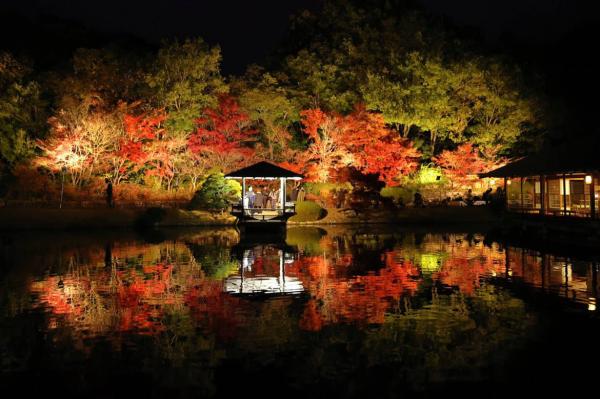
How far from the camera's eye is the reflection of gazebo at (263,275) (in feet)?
39.1

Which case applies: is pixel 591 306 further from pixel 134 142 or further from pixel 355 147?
pixel 134 142

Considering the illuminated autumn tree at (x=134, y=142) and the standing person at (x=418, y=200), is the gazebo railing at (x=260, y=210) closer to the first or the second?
the illuminated autumn tree at (x=134, y=142)

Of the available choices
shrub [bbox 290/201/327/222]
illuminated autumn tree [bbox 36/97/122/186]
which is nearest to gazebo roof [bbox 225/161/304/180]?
shrub [bbox 290/201/327/222]

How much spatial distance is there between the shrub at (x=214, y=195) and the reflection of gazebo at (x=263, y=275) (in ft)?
38.7

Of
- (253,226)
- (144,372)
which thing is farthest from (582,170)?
(144,372)

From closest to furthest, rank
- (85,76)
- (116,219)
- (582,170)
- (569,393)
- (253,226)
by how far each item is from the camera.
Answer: (569,393)
(582,170)
(253,226)
(116,219)
(85,76)

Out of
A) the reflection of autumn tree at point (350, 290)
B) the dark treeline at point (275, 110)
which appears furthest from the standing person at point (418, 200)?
the reflection of autumn tree at point (350, 290)

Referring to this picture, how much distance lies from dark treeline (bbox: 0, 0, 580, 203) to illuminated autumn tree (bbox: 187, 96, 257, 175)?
0.08 metres

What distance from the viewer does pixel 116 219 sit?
1146 inches

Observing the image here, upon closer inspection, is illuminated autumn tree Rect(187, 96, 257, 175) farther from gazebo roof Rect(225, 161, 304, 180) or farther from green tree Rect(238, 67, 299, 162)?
gazebo roof Rect(225, 161, 304, 180)

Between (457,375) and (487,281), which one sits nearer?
(457,375)

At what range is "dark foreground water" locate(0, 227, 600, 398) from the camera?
6633mm

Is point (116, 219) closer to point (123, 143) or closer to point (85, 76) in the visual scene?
point (123, 143)

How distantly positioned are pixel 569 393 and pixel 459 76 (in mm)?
29406
